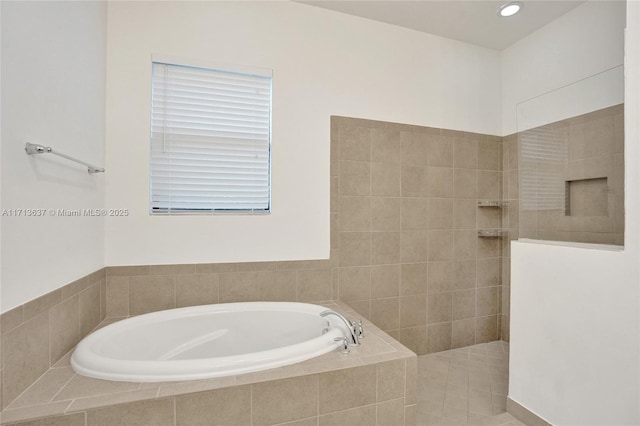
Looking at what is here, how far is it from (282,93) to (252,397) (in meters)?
1.86

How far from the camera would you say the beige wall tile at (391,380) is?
136 centimetres

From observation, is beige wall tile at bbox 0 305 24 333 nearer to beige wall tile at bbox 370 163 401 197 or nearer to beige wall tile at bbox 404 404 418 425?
beige wall tile at bbox 404 404 418 425

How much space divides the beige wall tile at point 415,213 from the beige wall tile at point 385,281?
1.20ft

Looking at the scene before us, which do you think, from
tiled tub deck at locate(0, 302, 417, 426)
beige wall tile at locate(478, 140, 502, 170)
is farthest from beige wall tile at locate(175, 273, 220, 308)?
beige wall tile at locate(478, 140, 502, 170)

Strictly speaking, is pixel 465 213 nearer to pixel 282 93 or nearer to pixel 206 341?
pixel 282 93

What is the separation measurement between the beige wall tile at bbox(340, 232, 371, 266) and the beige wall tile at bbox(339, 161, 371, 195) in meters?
0.33

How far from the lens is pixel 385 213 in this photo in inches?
97.0

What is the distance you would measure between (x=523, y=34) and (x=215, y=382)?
3.41 m

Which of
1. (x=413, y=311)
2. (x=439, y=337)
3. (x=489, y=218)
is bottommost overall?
(x=439, y=337)

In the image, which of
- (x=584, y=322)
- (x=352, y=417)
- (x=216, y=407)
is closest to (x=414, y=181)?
(x=584, y=322)

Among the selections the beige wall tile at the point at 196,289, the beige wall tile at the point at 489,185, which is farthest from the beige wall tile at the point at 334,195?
the beige wall tile at the point at 489,185

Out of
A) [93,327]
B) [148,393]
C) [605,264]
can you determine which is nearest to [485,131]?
[605,264]

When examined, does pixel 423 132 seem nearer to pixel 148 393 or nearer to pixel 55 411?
pixel 148 393

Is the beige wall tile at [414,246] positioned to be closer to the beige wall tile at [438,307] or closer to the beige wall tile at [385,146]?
the beige wall tile at [438,307]
